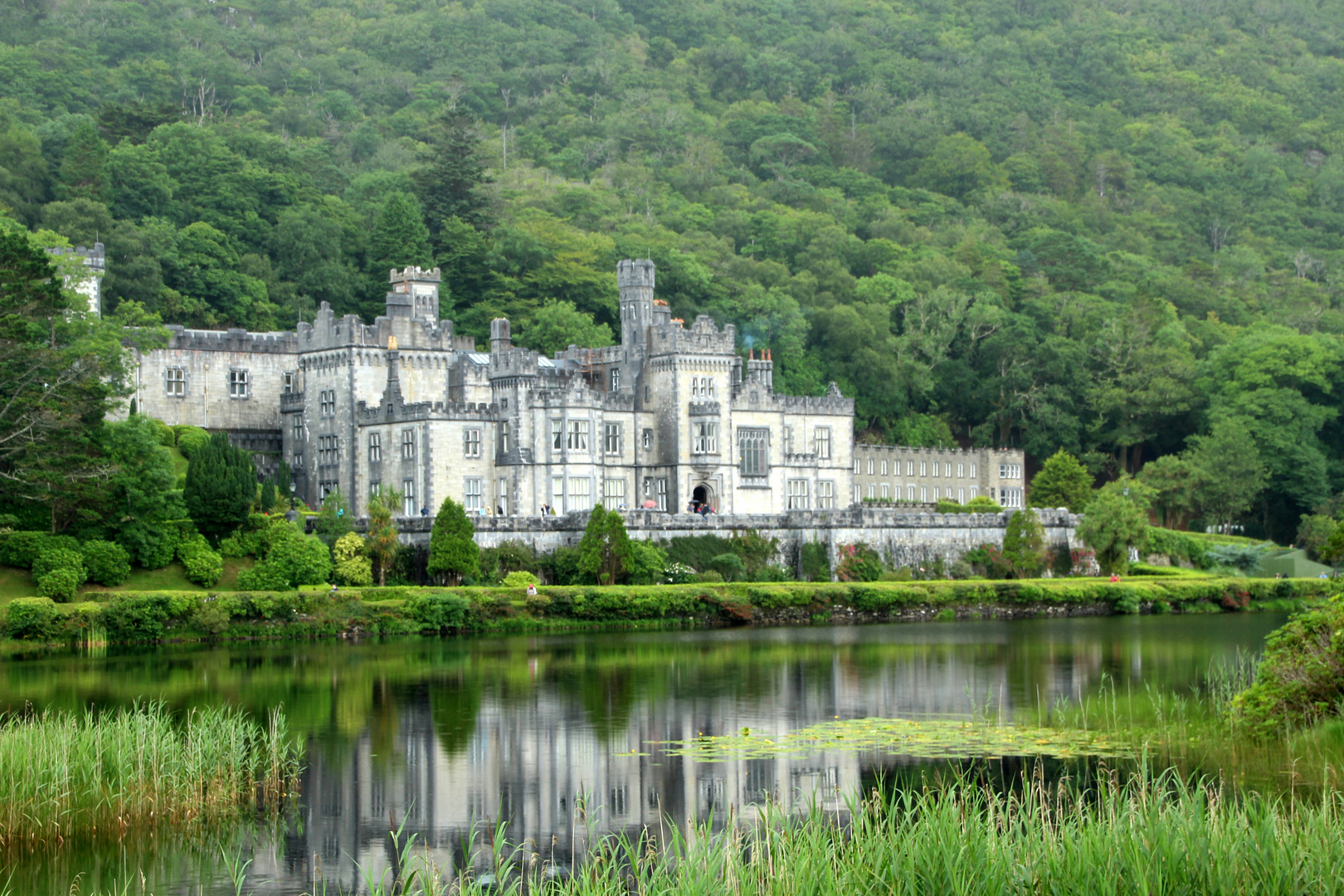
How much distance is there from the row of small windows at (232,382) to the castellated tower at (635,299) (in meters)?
13.4

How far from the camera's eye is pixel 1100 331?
10525 centimetres

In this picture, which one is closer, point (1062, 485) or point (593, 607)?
point (593, 607)

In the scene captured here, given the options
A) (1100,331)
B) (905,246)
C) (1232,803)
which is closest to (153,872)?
(1232,803)

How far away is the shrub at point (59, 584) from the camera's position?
51531 millimetres

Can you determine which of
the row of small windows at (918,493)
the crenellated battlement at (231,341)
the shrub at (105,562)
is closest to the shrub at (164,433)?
the crenellated battlement at (231,341)

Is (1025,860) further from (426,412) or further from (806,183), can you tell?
(806,183)

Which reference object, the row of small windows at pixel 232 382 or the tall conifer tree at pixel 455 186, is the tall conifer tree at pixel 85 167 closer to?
the tall conifer tree at pixel 455 186

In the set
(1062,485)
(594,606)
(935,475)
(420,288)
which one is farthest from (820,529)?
(935,475)

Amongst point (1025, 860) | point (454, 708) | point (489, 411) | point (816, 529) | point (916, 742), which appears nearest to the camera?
point (1025, 860)

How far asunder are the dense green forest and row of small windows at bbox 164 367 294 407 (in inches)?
397

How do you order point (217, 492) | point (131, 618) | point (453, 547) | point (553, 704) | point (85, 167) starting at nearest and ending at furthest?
1. point (553, 704)
2. point (131, 618)
3. point (217, 492)
4. point (453, 547)
5. point (85, 167)

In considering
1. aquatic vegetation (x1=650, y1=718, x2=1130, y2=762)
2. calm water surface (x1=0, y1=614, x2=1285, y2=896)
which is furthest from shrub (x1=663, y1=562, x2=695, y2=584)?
aquatic vegetation (x1=650, y1=718, x2=1130, y2=762)

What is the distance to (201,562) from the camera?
56031 millimetres

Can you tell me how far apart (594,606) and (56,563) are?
17404mm
